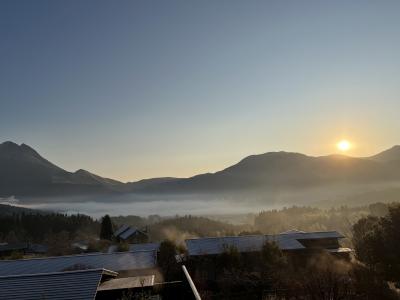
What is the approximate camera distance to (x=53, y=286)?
16.2 meters

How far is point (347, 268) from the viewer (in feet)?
145

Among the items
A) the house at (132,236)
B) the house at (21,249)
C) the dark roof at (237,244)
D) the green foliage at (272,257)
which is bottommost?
the house at (21,249)

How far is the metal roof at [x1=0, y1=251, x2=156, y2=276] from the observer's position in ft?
115

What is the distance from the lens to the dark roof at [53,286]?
51.2 ft

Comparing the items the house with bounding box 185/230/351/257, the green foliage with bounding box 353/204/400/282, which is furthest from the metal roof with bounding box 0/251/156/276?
the green foliage with bounding box 353/204/400/282

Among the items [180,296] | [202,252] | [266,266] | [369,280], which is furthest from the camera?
[202,252]

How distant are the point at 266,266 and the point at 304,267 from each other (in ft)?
30.3

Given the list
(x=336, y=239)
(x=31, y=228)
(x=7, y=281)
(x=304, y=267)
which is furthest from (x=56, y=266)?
(x=31, y=228)

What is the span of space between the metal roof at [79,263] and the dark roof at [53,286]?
1781 centimetres

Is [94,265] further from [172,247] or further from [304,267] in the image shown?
[304,267]

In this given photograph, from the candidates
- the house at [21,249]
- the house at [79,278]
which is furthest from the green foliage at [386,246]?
the house at [21,249]

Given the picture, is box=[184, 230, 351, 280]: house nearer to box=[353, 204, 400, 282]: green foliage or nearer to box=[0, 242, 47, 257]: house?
box=[353, 204, 400, 282]: green foliage

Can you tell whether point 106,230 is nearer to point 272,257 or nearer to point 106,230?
point 106,230

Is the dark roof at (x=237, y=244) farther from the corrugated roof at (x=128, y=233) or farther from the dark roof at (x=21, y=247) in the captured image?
the dark roof at (x=21, y=247)
